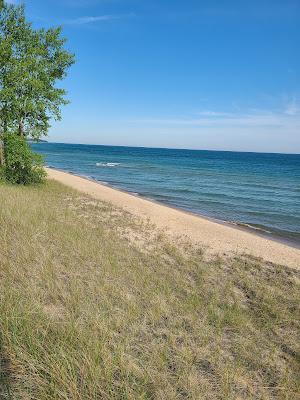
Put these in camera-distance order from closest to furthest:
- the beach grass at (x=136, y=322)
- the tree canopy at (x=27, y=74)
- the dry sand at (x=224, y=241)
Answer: the beach grass at (x=136, y=322) → the dry sand at (x=224, y=241) → the tree canopy at (x=27, y=74)

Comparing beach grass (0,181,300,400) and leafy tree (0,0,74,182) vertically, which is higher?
leafy tree (0,0,74,182)

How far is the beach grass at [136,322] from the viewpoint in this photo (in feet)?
13.8

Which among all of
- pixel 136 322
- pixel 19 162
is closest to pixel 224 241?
pixel 136 322

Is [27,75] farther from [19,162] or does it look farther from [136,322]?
[136,322]

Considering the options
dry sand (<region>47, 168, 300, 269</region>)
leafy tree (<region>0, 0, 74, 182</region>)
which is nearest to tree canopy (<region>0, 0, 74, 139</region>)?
leafy tree (<region>0, 0, 74, 182</region>)

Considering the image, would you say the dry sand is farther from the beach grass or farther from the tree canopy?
the tree canopy

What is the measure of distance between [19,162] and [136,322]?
1800 cm

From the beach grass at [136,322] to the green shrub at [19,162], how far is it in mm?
11263

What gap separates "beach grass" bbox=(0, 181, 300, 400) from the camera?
4209 mm

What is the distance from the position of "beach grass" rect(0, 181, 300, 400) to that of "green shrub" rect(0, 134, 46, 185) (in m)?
11.3

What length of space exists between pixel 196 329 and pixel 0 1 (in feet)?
70.4

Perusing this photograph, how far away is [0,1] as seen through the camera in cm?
2002

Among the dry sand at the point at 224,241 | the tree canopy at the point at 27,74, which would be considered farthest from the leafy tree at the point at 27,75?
the dry sand at the point at 224,241

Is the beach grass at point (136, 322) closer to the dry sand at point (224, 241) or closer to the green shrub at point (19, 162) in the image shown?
the dry sand at point (224, 241)
